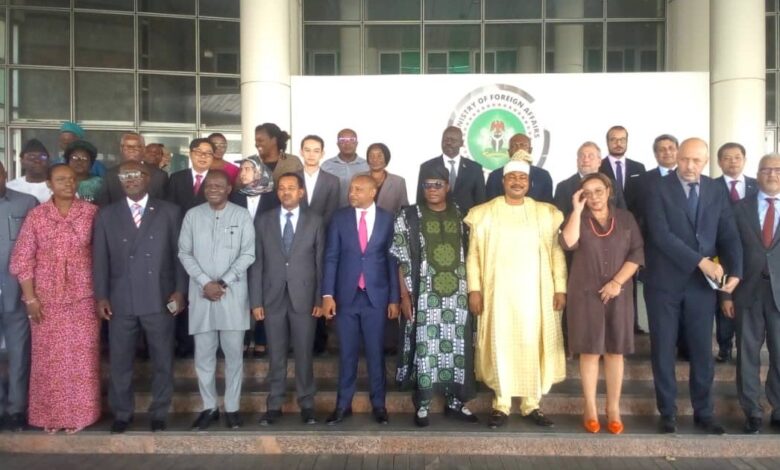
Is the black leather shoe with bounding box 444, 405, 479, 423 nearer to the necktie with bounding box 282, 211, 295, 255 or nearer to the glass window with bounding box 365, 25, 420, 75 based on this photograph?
the necktie with bounding box 282, 211, 295, 255

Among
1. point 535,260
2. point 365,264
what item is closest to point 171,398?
point 365,264

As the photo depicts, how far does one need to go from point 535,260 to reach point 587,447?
4.62ft

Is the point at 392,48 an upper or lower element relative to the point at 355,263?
upper

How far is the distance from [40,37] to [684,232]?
1155 centimetres

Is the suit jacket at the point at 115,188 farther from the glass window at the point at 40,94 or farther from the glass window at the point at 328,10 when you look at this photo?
the glass window at the point at 328,10

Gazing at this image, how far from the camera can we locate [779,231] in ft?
15.5

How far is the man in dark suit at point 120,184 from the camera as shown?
572cm

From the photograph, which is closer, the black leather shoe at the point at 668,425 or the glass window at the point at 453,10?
the black leather shoe at the point at 668,425

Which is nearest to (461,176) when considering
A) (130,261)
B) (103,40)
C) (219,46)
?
(130,261)

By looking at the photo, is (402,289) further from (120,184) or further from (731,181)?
(731,181)

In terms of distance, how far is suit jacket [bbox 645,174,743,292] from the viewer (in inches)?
182

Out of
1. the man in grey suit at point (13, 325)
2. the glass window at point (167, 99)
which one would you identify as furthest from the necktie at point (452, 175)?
the glass window at point (167, 99)

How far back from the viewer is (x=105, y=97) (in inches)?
469

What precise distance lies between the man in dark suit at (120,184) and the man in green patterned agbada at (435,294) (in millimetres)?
2367
